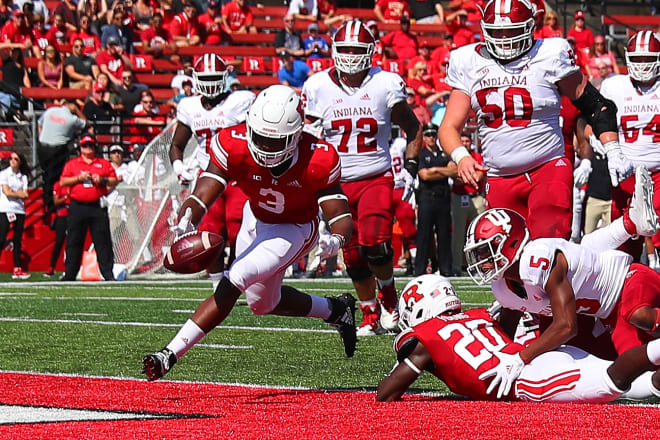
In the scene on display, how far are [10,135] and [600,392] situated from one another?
13.0 m

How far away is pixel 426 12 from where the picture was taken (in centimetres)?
2075

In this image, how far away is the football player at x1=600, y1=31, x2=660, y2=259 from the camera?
9.12 m

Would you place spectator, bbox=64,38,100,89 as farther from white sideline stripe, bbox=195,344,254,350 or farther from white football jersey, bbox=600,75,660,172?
white sideline stripe, bbox=195,344,254,350

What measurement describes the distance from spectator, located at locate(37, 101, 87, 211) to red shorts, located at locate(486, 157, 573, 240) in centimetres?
1019

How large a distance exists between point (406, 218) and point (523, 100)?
27.3 ft

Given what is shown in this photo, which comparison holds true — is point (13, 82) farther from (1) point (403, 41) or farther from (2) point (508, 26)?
(2) point (508, 26)

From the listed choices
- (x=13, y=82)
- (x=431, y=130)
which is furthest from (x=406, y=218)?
(x=13, y=82)

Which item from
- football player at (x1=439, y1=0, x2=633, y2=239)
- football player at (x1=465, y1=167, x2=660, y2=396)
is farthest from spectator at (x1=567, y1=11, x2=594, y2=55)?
football player at (x1=465, y1=167, x2=660, y2=396)

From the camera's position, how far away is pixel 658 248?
10344mm

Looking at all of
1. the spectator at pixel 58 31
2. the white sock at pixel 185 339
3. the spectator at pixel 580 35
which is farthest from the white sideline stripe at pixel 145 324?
the spectator at pixel 580 35

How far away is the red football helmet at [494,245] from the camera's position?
493 centimetres

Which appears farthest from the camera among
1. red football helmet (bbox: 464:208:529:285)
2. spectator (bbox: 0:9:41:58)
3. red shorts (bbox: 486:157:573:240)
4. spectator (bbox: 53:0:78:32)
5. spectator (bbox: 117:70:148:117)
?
spectator (bbox: 53:0:78:32)

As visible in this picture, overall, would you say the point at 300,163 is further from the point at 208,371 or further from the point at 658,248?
the point at 658,248

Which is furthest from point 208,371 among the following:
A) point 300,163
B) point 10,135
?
point 10,135
